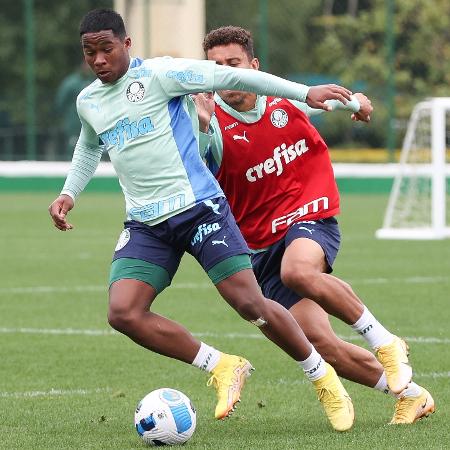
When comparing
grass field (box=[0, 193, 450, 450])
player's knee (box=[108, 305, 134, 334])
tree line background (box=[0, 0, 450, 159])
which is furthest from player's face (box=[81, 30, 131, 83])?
tree line background (box=[0, 0, 450, 159])

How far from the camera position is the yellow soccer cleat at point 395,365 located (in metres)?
6.80

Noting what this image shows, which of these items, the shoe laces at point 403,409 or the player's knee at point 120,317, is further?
the shoe laces at point 403,409

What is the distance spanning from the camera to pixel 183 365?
9.01 m

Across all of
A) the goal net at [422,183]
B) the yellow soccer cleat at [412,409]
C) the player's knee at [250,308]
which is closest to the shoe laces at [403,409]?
the yellow soccer cleat at [412,409]

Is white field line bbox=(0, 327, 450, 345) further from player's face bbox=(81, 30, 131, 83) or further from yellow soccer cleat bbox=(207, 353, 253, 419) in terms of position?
player's face bbox=(81, 30, 131, 83)

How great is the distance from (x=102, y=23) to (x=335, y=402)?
7.08ft

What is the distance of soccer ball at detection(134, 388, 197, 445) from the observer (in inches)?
251

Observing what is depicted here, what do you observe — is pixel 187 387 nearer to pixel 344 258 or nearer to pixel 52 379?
pixel 52 379

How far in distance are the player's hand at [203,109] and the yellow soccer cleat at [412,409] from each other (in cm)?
170

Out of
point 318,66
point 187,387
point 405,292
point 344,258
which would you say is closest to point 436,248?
point 344,258

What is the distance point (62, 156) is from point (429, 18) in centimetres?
847

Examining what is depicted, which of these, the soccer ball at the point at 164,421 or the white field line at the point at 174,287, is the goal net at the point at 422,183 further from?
the soccer ball at the point at 164,421

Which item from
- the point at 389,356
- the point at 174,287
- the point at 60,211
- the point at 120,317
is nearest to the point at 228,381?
the point at 120,317

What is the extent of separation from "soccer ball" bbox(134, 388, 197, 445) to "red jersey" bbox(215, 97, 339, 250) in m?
1.27
